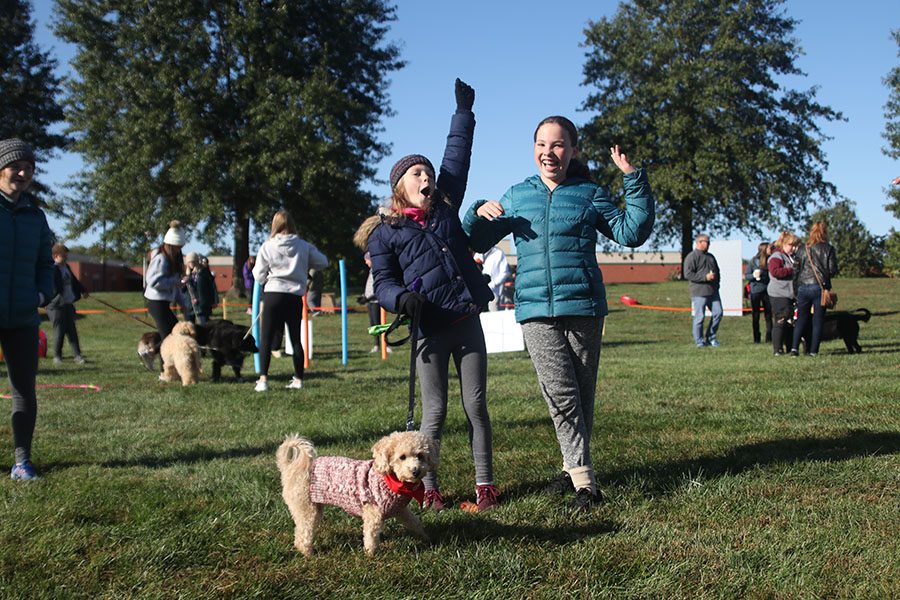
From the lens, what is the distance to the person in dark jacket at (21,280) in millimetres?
5020

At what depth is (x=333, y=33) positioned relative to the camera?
3259 cm

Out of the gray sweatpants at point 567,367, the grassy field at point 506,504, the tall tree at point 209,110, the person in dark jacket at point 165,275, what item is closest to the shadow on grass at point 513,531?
the grassy field at point 506,504

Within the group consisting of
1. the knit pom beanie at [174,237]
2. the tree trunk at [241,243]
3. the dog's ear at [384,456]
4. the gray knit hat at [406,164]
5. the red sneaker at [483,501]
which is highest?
Answer: the tree trunk at [241,243]

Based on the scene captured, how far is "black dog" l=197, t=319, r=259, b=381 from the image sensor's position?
10.5 metres

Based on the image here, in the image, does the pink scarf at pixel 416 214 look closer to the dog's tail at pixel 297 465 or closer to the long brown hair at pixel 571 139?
A: the long brown hair at pixel 571 139

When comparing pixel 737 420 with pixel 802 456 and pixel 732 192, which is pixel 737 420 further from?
pixel 732 192

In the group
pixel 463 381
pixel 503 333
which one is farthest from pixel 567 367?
pixel 503 333

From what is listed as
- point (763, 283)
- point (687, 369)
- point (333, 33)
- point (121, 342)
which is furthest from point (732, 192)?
point (687, 369)

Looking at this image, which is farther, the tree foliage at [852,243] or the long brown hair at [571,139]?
the tree foliage at [852,243]

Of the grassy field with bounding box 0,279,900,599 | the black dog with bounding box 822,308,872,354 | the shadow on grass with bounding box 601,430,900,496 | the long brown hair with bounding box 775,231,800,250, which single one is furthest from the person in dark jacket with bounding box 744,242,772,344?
the shadow on grass with bounding box 601,430,900,496

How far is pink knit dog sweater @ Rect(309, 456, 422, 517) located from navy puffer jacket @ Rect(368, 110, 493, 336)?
84cm

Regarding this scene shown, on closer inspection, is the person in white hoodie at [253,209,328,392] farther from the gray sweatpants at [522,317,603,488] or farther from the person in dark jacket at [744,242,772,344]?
the person in dark jacket at [744,242,772,344]

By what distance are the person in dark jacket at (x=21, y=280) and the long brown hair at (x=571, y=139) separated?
303cm

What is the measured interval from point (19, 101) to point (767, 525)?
4199cm
